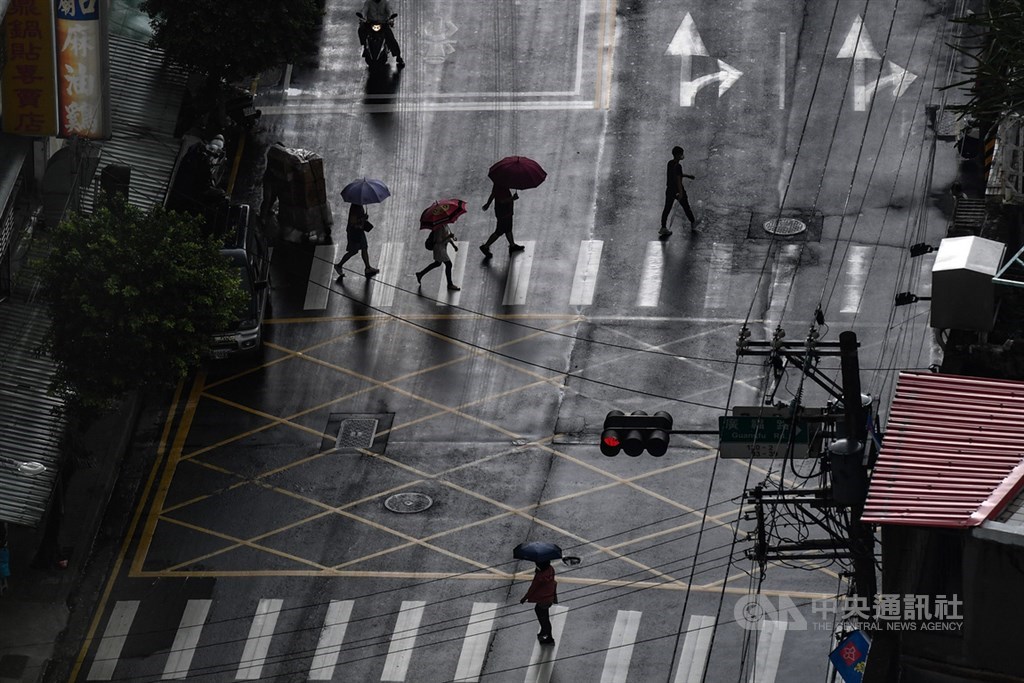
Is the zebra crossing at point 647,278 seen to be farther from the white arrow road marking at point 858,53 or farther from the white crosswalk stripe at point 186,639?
the white crosswalk stripe at point 186,639

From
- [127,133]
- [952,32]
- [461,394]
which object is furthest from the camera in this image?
[952,32]

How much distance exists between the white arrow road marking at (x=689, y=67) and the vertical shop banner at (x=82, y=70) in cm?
1494

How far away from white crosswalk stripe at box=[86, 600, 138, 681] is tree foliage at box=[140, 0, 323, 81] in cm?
1429

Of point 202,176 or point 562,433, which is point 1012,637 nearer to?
point 562,433

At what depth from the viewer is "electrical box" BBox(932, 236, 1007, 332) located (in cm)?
3072

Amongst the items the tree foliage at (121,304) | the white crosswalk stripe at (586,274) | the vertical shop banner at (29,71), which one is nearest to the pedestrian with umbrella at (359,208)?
the white crosswalk stripe at (586,274)

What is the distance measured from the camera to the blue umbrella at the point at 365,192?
144 feet

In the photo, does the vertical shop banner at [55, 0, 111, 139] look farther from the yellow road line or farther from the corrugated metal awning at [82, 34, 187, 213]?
the yellow road line

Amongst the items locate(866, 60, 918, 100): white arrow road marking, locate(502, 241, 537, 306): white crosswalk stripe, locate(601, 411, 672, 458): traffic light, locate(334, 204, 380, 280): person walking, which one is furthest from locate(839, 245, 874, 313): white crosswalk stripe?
locate(601, 411, 672, 458): traffic light

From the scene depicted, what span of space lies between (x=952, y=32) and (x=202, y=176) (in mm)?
17547

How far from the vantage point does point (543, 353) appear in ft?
138

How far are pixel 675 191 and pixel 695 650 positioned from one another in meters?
12.3

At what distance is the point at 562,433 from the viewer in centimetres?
3997

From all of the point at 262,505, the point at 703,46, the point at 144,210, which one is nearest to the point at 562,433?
the point at 262,505
